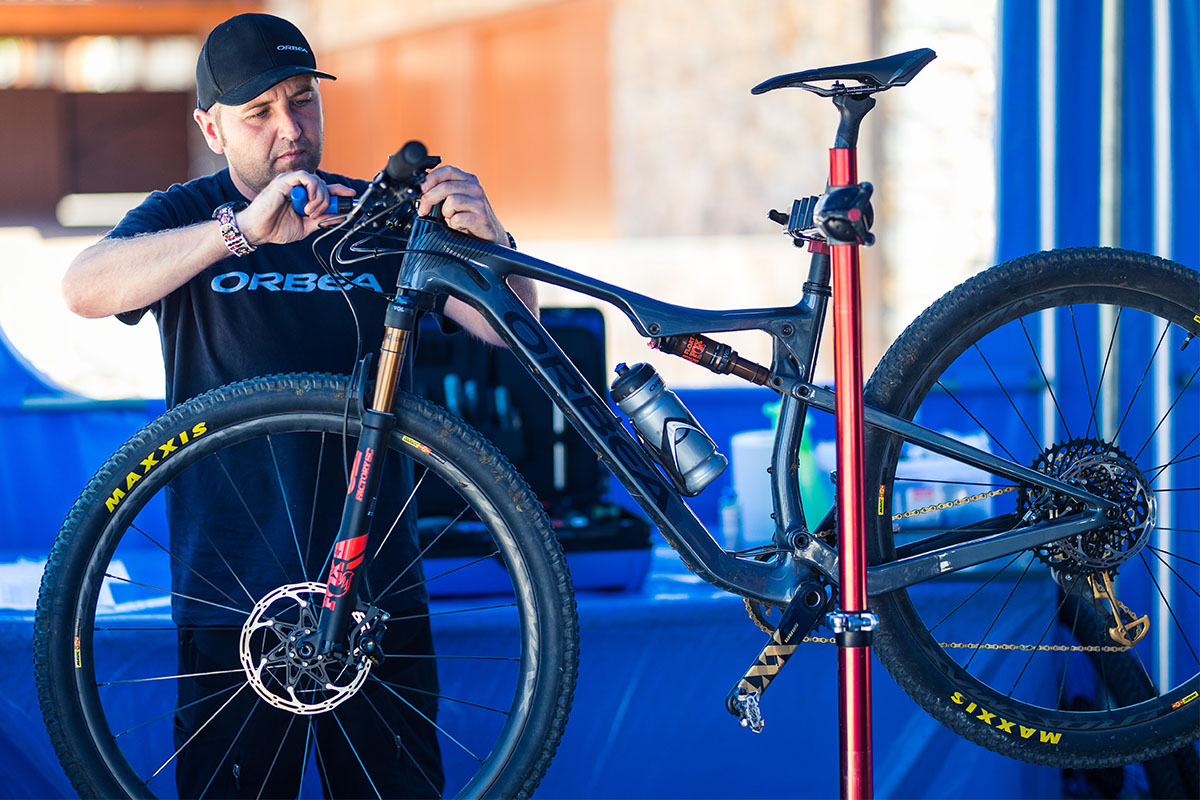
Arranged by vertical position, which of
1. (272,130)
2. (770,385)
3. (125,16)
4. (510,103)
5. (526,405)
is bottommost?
(770,385)

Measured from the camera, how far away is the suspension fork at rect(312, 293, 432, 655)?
4.44 ft

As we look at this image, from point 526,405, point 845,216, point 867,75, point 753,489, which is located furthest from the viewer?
point 526,405

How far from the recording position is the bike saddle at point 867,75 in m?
1.33

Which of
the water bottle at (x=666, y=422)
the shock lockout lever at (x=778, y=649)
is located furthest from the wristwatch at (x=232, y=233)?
the shock lockout lever at (x=778, y=649)

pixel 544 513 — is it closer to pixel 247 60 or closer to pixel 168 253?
pixel 168 253

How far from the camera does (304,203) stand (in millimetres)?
1297

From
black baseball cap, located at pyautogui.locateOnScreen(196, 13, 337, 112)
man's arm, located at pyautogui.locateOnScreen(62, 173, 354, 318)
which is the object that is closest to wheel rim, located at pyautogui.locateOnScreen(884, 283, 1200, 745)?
man's arm, located at pyautogui.locateOnScreen(62, 173, 354, 318)

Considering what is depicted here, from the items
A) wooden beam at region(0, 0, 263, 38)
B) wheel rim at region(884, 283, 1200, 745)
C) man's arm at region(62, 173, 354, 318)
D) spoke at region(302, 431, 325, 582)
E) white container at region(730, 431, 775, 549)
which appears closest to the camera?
man's arm at region(62, 173, 354, 318)

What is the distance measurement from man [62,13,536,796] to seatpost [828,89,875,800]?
1.93ft

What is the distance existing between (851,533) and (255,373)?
954mm

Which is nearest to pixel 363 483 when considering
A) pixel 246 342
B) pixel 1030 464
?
pixel 246 342

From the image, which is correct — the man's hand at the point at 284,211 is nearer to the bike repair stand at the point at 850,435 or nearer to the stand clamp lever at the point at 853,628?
the bike repair stand at the point at 850,435

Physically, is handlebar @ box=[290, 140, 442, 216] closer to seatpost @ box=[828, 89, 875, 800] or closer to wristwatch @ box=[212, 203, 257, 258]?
wristwatch @ box=[212, 203, 257, 258]

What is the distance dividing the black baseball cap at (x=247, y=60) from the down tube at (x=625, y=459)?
20.7 inches
